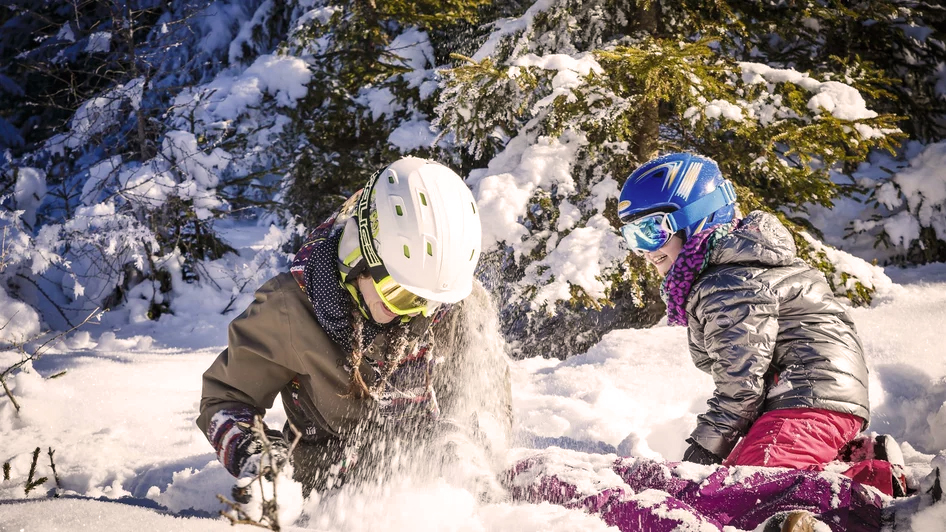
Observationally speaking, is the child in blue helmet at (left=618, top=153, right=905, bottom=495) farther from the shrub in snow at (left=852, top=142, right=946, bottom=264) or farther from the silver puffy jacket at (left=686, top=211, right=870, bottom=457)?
the shrub in snow at (left=852, top=142, right=946, bottom=264)

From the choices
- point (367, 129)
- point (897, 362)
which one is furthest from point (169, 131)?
point (897, 362)

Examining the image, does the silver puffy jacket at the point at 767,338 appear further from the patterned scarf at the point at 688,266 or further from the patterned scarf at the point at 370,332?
the patterned scarf at the point at 370,332

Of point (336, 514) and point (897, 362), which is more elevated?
point (336, 514)

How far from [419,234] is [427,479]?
42.4 inches

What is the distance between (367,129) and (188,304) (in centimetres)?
361

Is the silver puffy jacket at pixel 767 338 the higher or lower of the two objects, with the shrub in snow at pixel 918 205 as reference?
higher

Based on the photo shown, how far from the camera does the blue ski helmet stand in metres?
3.31

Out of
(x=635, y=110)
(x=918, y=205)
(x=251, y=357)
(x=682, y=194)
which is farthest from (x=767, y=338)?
(x=918, y=205)

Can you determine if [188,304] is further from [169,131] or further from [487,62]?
[487,62]

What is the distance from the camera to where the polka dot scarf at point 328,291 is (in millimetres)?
2396

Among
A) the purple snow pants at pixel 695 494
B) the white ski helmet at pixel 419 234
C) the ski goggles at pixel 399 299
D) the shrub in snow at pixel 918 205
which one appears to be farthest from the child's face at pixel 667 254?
the shrub in snow at pixel 918 205

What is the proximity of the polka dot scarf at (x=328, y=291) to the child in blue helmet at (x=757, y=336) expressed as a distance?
5.60 ft

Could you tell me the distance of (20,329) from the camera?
6.60 m

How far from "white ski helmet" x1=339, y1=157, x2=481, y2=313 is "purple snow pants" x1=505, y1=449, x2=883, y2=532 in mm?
921
